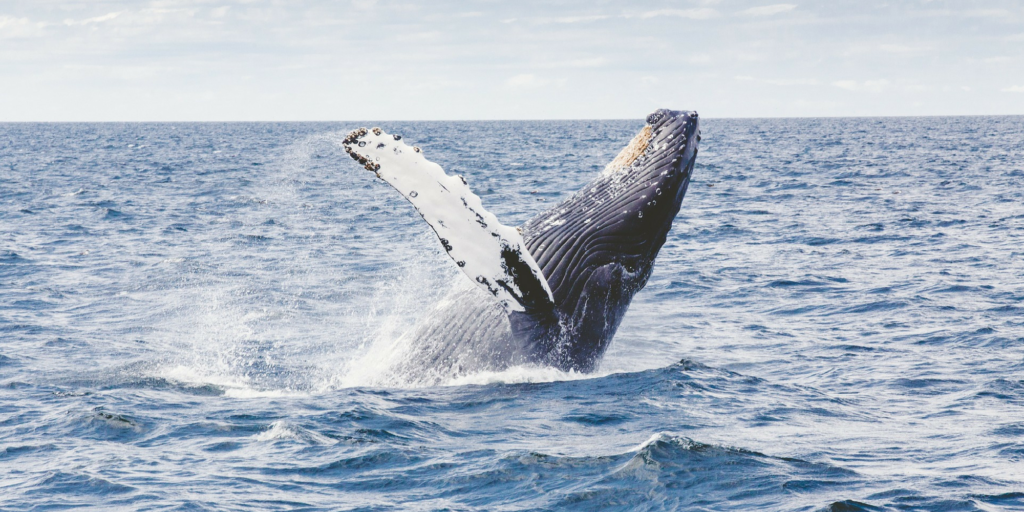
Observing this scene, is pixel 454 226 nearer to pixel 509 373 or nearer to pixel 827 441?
pixel 509 373

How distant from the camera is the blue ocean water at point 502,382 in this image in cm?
650

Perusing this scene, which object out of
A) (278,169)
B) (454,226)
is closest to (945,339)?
(454,226)

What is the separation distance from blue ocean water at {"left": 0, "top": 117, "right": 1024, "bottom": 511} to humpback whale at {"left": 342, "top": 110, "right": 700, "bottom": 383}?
1.02 ft

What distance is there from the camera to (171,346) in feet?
37.6

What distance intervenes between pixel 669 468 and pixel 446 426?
73.0 inches

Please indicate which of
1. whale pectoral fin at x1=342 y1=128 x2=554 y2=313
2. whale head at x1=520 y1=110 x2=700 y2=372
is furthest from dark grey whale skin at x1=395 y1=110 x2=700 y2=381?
whale pectoral fin at x1=342 y1=128 x2=554 y2=313

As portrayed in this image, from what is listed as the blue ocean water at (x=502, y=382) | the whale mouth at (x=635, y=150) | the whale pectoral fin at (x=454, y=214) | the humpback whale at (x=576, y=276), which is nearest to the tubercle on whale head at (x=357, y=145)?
the whale pectoral fin at (x=454, y=214)

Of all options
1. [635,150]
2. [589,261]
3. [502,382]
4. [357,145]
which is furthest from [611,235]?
[357,145]

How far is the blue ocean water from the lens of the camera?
6.50m

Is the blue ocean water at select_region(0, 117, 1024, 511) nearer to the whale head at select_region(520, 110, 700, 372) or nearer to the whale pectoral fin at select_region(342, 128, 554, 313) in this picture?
the whale head at select_region(520, 110, 700, 372)

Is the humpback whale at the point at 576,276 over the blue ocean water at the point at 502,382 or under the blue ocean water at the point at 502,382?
over

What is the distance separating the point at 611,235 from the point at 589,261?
0.27m

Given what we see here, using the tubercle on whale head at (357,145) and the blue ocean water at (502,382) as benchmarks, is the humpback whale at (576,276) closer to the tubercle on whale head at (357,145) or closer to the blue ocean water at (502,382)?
the blue ocean water at (502,382)

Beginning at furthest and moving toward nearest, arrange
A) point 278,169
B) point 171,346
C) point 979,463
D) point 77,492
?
point 278,169 < point 171,346 < point 979,463 < point 77,492
